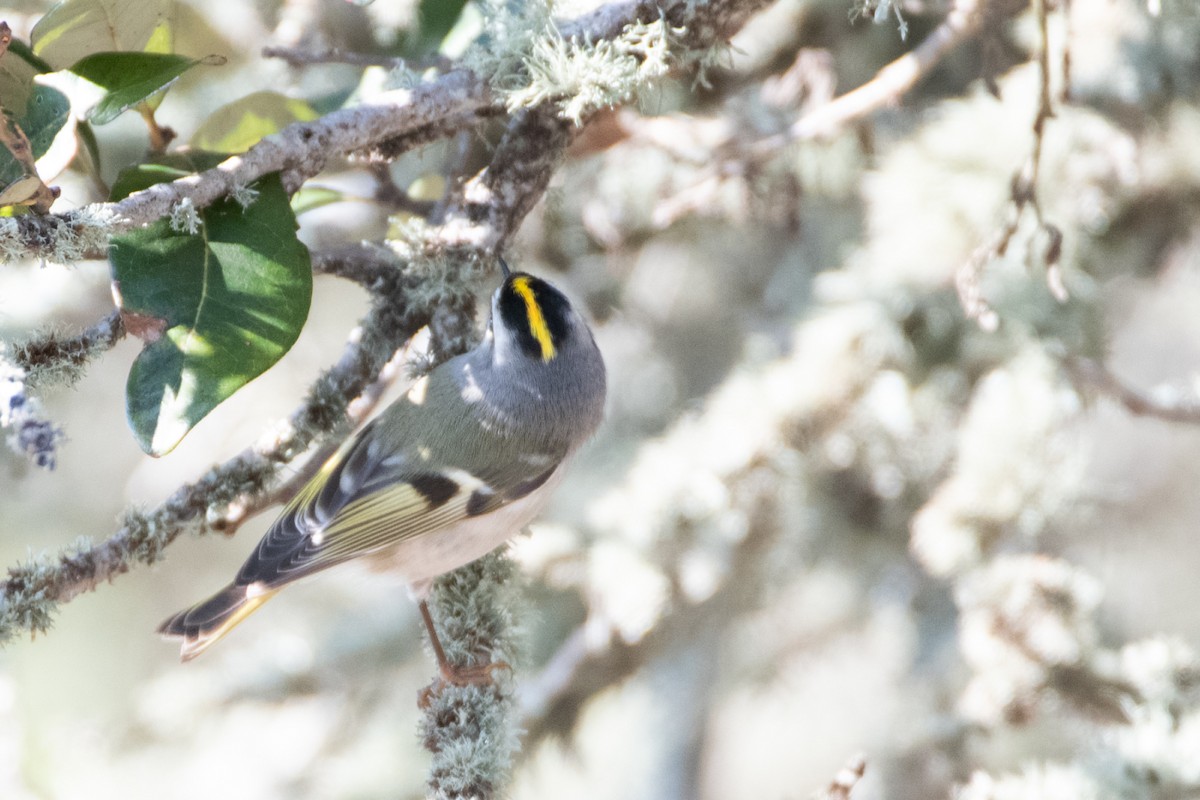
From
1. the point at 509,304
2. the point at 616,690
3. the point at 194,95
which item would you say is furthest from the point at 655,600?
the point at 194,95

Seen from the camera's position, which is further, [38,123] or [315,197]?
[315,197]

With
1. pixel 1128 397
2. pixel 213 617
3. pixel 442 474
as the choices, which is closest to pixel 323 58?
pixel 442 474

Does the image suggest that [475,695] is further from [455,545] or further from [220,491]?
[220,491]

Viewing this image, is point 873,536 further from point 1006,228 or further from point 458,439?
point 458,439

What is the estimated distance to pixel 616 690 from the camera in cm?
149

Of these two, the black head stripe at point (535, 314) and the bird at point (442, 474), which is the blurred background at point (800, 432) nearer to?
the bird at point (442, 474)

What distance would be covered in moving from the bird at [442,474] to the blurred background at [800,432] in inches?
3.7

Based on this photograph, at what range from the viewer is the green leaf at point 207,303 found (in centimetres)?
73

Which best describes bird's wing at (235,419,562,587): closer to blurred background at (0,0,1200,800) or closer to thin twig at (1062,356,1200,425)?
blurred background at (0,0,1200,800)

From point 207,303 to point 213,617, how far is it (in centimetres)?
34

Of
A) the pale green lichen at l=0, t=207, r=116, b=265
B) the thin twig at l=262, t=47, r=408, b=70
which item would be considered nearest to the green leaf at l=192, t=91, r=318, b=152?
the thin twig at l=262, t=47, r=408, b=70

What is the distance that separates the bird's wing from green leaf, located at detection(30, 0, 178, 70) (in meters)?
0.43

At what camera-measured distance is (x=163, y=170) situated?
858mm

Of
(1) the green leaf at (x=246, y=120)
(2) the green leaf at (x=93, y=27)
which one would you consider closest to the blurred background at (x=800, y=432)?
(1) the green leaf at (x=246, y=120)
